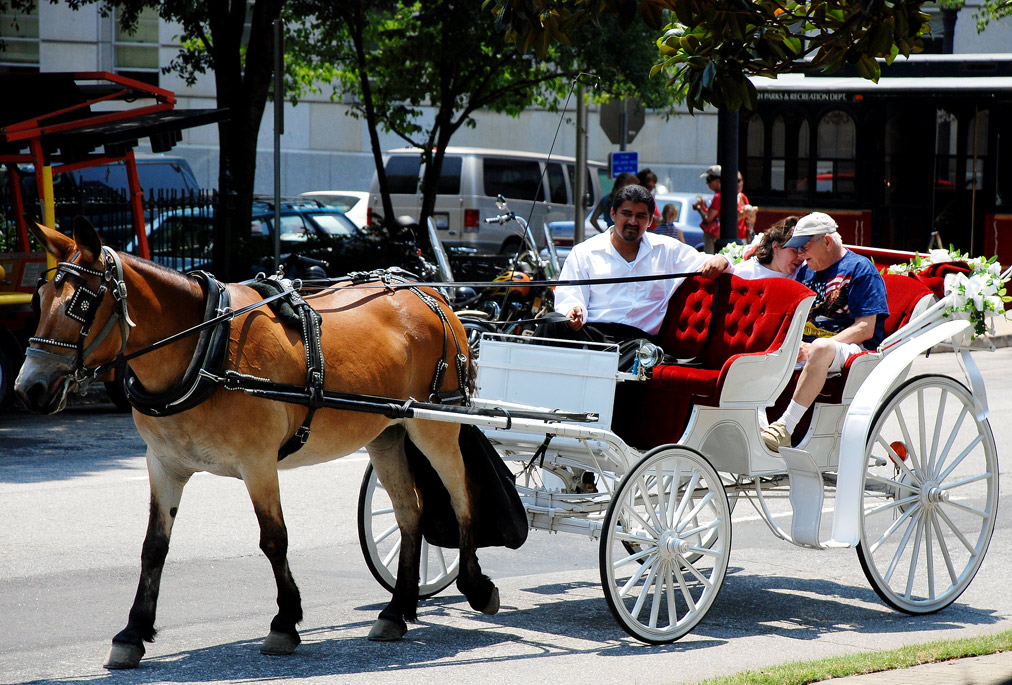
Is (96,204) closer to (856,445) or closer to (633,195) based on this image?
(633,195)

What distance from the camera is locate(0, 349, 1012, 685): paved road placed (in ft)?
17.5

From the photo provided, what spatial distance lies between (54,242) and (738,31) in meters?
2.66

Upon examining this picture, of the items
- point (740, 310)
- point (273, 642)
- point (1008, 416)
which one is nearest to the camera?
point (273, 642)

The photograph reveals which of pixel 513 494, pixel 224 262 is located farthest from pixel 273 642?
pixel 224 262

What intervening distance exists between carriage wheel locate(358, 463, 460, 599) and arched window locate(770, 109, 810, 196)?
1528 centimetres

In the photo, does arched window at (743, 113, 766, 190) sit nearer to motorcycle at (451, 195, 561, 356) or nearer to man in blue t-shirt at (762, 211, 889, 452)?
motorcycle at (451, 195, 561, 356)

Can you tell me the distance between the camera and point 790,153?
21109mm

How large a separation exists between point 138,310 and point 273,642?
147cm

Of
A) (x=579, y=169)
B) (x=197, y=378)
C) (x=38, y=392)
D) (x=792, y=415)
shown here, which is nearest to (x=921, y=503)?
(x=792, y=415)

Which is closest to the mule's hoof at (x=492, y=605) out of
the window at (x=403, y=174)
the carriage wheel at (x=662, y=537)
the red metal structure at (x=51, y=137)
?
the carriage wheel at (x=662, y=537)

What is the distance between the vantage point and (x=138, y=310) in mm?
5090

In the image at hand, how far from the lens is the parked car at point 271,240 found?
52.9 ft

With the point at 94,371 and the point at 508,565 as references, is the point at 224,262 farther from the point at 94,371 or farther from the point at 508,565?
the point at 94,371

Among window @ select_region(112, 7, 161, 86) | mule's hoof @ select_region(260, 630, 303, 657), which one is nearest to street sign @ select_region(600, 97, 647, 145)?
mule's hoof @ select_region(260, 630, 303, 657)
